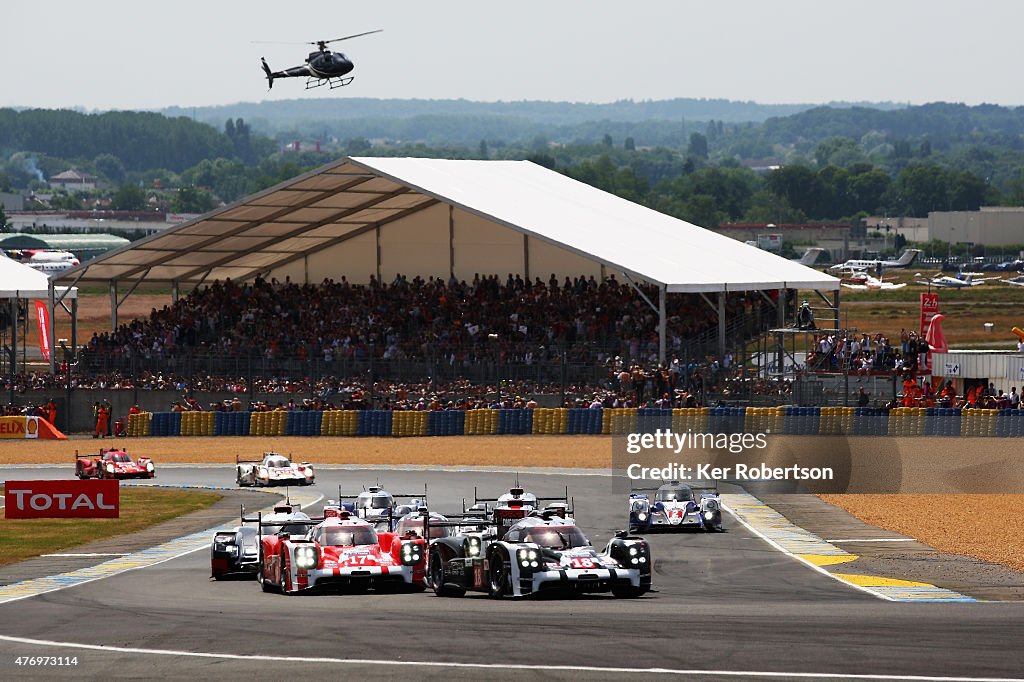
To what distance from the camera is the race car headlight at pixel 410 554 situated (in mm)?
22844

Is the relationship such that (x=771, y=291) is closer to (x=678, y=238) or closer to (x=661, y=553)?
(x=678, y=238)

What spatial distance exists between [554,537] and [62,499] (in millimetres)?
18348

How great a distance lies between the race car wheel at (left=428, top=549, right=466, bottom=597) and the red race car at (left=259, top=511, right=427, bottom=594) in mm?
227

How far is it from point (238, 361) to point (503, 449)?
47.7 ft

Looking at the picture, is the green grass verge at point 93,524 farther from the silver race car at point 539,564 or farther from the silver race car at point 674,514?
the silver race car at point 674,514

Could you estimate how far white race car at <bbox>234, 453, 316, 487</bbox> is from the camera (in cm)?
4403

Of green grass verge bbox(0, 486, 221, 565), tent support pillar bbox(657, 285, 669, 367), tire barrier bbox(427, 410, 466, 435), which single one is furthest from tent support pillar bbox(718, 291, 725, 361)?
green grass verge bbox(0, 486, 221, 565)

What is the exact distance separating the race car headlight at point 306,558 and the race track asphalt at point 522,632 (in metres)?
0.44

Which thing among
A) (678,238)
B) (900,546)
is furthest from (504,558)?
(678,238)

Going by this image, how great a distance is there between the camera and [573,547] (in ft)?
72.3

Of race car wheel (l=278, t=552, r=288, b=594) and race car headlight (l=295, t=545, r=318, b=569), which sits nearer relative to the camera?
race car headlight (l=295, t=545, r=318, b=569)

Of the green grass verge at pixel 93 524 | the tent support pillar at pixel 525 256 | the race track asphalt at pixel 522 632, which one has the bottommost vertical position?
the green grass verge at pixel 93 524

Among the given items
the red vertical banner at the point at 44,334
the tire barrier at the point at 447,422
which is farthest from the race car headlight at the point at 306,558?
the red vertical banner at the point at 44,334

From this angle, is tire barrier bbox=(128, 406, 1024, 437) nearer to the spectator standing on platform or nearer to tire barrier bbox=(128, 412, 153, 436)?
tire barrier bbox=(128, 412, 153, 436)
